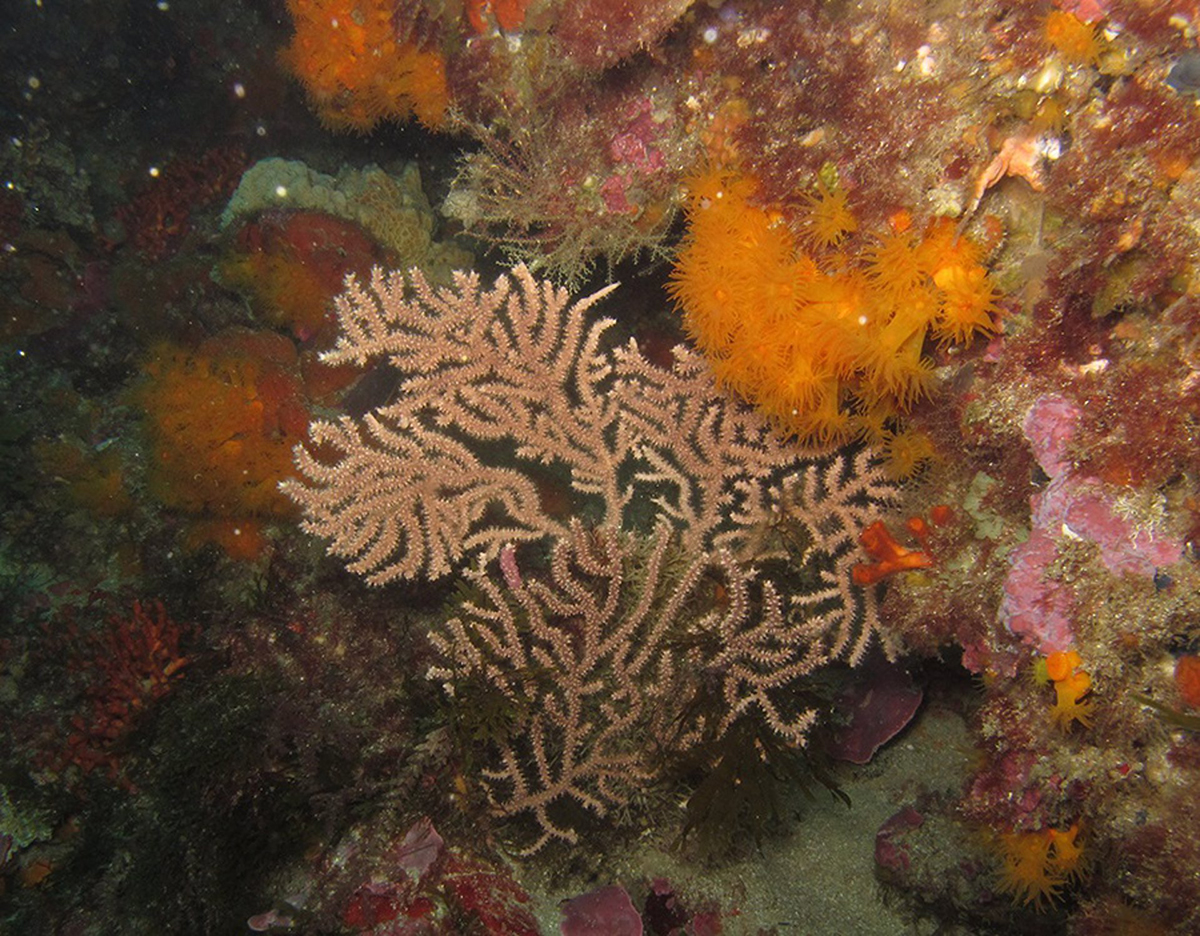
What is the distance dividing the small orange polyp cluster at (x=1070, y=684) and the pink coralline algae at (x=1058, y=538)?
52mm

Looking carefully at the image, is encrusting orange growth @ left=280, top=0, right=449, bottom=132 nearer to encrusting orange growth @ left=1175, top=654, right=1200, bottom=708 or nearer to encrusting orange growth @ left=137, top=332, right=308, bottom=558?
encrusting orange growth @ left=137, top=332, right=308, bottom=558

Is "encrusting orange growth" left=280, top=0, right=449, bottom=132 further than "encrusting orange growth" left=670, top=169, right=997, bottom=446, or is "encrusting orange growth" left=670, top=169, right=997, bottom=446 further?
"encrusting orange growth" left=280, top=0, right=449, bottom=132

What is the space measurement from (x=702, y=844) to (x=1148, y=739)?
2066mm

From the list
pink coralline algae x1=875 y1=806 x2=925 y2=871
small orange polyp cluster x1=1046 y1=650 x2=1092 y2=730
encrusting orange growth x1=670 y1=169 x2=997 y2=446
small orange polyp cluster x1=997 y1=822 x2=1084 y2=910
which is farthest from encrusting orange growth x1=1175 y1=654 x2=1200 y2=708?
pink coralline algae x1=875 y1=806 x2=925 y2=871

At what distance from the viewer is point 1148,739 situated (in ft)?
8.55

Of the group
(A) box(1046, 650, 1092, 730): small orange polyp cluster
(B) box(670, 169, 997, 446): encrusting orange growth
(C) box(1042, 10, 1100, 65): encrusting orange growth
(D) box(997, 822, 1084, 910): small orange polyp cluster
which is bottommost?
(D) box(997, 822, 1084, 910): small orange polyp cluster

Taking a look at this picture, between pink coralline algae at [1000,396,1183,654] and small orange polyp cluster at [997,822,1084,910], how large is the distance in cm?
90

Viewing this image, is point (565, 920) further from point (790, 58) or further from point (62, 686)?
point (62, 686)

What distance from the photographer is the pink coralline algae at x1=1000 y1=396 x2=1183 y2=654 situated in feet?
8.34

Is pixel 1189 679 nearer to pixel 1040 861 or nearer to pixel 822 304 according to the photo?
pixel 1040 861

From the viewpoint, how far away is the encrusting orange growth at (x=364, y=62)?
5297 millimetres

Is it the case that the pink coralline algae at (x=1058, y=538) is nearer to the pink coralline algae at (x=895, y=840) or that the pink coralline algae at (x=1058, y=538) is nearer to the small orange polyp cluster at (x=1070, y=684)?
the small orange polyp cluster at (x=1070, y=684)

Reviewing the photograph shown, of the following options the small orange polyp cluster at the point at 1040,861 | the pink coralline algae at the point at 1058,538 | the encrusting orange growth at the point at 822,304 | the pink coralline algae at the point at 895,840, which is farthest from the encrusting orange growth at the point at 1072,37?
the pink coralline algae at the point at 895,840

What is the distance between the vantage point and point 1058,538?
106 inches
